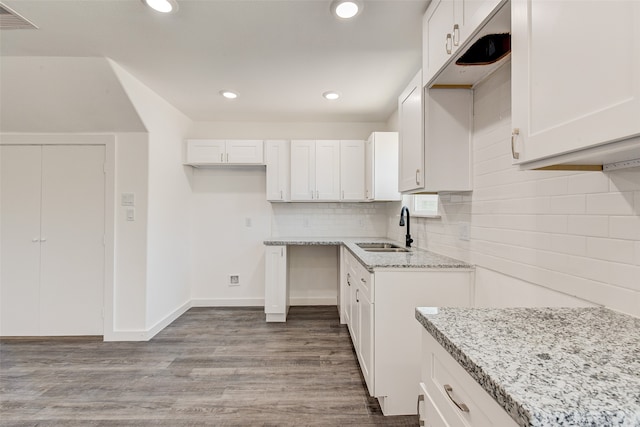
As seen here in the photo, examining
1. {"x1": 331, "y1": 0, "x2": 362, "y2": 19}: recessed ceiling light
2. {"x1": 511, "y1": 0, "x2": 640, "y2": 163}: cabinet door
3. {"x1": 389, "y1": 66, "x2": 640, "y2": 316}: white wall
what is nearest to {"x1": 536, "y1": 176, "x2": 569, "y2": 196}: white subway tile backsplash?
{"x1": 389, "y1": 66, "x2": 640, "y2": 316}: white wall

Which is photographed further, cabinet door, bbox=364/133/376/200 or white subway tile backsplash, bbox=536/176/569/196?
cabinet door, bbox=364/133/376/200

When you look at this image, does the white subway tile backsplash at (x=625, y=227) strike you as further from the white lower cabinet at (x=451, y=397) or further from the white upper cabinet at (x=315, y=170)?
the white upper cabinet at (x=315, y=170)

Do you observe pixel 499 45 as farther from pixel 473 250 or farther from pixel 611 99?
pixel 473 250

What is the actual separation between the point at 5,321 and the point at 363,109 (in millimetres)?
4363

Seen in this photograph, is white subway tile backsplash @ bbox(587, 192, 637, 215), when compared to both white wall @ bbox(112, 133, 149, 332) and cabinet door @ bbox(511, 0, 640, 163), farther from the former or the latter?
white wall @ bbox(112, 133, 149, 332)

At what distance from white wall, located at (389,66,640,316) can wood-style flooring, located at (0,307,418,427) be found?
3.88ft

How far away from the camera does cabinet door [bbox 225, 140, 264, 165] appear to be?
361cm

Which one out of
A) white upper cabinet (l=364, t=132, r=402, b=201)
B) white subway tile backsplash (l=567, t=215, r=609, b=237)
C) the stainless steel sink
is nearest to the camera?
white subway tile backsplash (l=567, t=215, r=609, b=237)

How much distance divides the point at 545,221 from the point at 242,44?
2127 mm

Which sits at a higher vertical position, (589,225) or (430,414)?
(589,225)

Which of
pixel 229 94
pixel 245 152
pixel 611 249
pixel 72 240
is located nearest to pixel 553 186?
pixel 611 249

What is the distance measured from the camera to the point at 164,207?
125 inches

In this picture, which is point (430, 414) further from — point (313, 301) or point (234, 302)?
point (234, 302)

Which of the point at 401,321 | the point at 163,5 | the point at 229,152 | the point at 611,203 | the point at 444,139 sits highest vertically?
the point at 163,5
